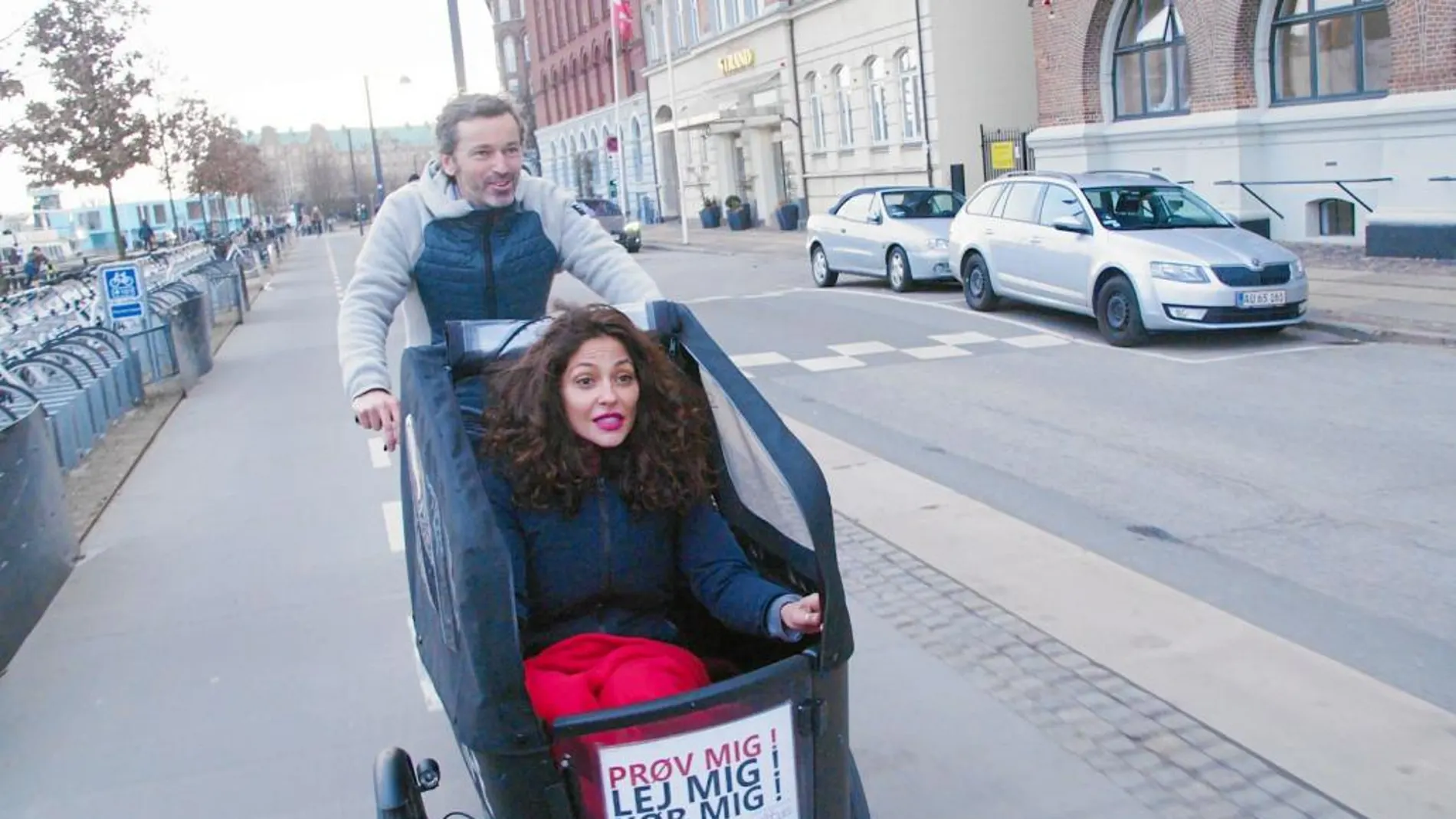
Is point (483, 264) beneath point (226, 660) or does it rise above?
above

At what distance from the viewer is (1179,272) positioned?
12227mm

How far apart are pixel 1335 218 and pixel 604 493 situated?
1945 centimetres

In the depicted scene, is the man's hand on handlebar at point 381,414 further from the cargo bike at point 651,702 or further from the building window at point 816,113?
the building window at point 816,113

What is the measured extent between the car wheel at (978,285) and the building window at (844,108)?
18.5 metres

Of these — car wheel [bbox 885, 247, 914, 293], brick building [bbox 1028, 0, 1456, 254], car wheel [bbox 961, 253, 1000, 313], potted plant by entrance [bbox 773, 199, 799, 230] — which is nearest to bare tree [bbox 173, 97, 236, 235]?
potted plant by entrance [bbox 773, 199, 799, 230]

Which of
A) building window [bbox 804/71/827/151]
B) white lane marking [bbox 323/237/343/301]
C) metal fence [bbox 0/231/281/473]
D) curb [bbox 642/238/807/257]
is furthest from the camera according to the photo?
building window [bbox 804/71/827/151]

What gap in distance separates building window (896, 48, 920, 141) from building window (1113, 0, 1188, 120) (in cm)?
655

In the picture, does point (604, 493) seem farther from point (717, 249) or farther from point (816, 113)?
point (816, 113)

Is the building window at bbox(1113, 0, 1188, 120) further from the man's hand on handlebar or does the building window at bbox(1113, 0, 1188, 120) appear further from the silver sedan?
the man's hand on handlebar

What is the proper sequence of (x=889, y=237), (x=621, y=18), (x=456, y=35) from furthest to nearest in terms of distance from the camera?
(x=621, y=18), (x=889, y=237), (x=456, y=35)

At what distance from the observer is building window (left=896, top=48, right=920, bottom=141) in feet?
99.1

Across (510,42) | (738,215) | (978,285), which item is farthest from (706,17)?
(510,42)

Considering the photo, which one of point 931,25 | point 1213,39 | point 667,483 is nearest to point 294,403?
point 667,483

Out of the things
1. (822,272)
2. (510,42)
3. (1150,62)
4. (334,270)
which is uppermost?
(510,42)
